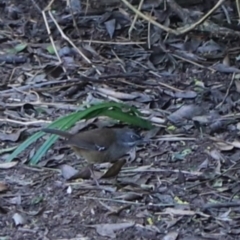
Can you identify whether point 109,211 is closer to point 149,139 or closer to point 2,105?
point 149,139

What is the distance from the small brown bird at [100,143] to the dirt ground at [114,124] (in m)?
0.15

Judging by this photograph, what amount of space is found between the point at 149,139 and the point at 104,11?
104 inches

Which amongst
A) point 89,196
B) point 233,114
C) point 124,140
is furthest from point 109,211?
point 233,114

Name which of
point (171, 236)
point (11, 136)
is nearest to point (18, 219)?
point (171, 236)

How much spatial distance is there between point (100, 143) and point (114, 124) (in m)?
0.73

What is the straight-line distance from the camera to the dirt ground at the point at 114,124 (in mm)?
5094

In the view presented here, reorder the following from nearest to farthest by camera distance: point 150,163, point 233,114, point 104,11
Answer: point 150,163
point 233,114
point 104,11

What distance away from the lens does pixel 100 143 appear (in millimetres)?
5602

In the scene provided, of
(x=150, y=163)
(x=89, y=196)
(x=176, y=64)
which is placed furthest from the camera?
(x=176, y=64)

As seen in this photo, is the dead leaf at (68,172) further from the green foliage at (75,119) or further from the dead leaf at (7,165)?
the dead leaf at (7,165)

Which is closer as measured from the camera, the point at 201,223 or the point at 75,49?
the point at 201,223

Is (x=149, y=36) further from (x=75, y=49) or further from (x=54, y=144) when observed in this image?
(x=54, y=144)

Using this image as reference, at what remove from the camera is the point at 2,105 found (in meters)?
6.81

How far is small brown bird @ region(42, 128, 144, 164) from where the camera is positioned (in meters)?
5.51
